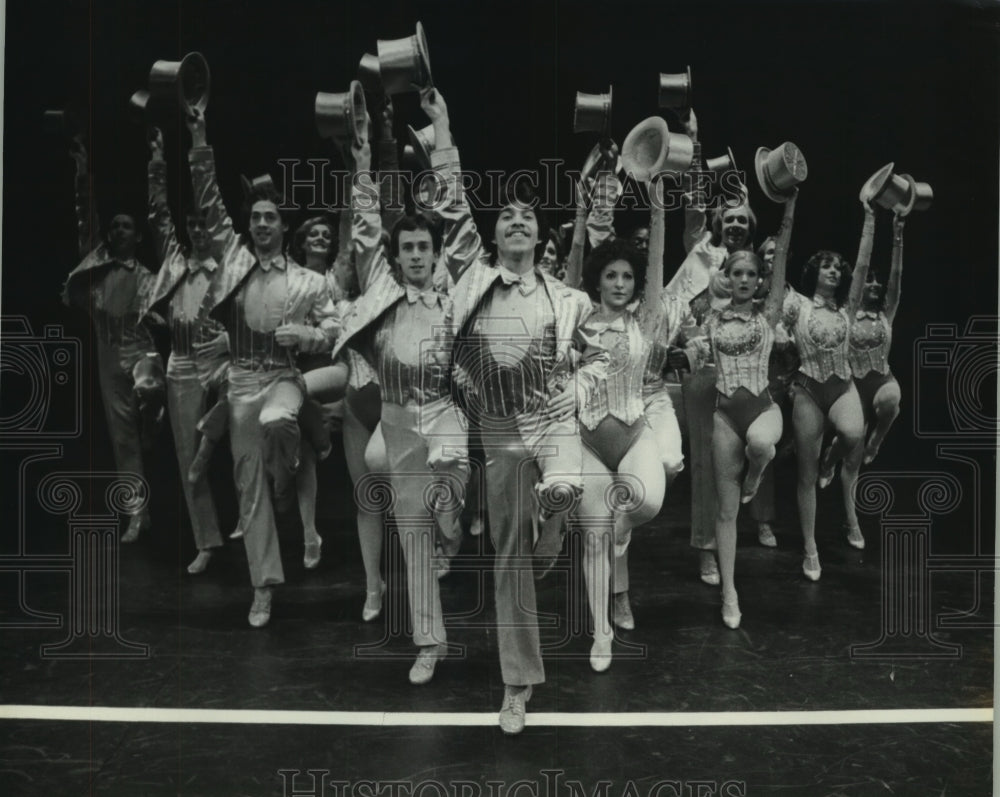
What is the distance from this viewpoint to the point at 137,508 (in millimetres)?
3385

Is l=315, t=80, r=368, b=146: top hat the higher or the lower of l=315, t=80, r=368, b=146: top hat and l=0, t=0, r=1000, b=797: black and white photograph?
the higher

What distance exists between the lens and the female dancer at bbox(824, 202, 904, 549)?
340 centimetres

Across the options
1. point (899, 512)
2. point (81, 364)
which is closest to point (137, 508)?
point (81, 364)

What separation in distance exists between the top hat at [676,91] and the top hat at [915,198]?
0.80 meters

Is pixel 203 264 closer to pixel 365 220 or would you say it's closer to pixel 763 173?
pixel 365 220

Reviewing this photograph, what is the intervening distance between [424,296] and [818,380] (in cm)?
138

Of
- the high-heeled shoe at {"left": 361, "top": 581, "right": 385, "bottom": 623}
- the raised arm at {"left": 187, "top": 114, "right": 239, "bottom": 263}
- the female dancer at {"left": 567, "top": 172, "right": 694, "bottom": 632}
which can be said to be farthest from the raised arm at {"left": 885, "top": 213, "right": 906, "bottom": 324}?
the raised arm at {"left": 187, "top": 114, "right": 239, "bottom": 263}

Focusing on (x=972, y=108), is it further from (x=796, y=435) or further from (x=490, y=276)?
(x=490, y=276)

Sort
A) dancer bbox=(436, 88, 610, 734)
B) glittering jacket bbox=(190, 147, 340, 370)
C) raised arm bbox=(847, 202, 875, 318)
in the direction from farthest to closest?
raised arm bbox=(847, 202, 875, 318) < glittering jacket bbox=(190, 147, 340, 370) < dancer bbox=(436, 88, 610, 734)

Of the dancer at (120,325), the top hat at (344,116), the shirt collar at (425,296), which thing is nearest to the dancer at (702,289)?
the shirt collar at (425,296)

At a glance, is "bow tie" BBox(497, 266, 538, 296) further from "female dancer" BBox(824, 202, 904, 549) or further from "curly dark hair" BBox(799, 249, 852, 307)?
"female dancer" BBox(824, 202, 904, 549)

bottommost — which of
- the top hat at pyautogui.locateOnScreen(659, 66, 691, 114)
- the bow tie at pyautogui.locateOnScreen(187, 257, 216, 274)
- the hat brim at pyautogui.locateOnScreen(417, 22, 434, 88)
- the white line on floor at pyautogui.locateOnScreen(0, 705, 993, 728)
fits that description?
the white line on floor at pyautogui.locateOnScreen(0, 705, 993, 728)

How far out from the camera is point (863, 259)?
11.1 ft

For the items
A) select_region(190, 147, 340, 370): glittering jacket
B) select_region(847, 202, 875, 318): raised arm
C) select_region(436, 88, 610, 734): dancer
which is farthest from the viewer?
select_region(847, 202, 875, 318): raised arm
